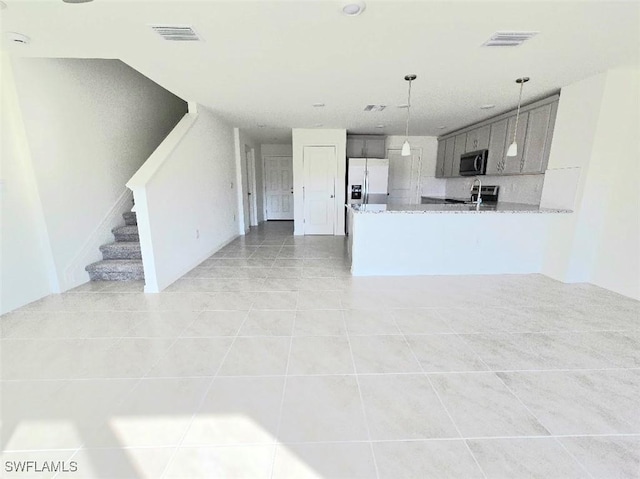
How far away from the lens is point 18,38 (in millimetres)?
2217

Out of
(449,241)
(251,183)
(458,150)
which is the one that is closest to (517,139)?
(458,150)

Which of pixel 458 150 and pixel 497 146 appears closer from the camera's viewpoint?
pixel 497 146

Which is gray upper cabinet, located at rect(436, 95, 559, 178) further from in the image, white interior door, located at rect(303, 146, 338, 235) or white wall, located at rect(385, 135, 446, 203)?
white interior door, located at rect(303, 146, 338, 235)

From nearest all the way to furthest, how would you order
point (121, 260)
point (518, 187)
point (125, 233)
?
point (121, 260) → point (125, 233) → point (518, 187)

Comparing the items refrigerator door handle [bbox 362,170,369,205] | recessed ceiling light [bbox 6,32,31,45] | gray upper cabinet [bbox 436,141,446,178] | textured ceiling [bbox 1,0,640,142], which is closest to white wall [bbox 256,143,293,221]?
refrigerator door handle [bbox 362,170,369,205]

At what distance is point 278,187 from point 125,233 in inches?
221

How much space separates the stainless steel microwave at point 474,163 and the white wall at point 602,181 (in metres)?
1.41

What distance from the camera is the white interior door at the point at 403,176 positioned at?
275 inches

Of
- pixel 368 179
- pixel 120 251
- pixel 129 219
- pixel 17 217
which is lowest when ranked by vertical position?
pixel 120 251

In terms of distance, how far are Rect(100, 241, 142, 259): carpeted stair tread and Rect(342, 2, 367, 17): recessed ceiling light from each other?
3.56m

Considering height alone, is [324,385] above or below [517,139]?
below

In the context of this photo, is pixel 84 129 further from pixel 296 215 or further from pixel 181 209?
pixel 296 215

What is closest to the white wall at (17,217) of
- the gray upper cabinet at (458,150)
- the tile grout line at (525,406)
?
the tile grout line at (525,406)

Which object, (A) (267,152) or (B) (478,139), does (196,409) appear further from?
(A) (267,152)
